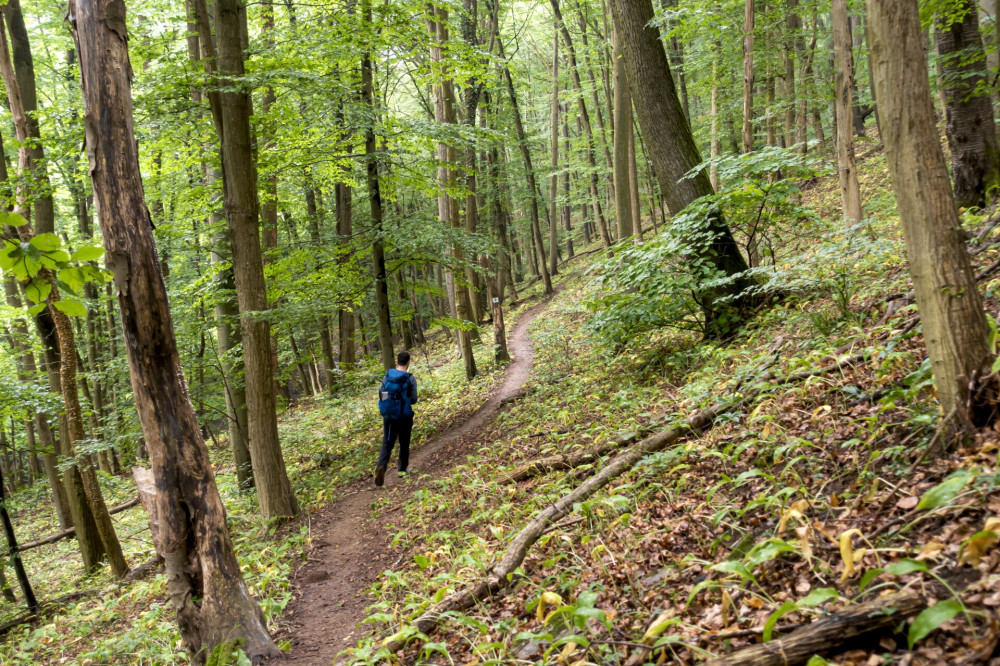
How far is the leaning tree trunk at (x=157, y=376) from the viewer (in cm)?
396

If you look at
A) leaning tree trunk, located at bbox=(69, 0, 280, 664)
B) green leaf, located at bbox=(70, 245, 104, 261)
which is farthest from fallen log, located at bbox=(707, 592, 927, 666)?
leaning tree trunk, located at bbox=(69, 0, 280, 664)

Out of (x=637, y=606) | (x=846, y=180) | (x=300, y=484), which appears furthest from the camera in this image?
(x=300, y=484)

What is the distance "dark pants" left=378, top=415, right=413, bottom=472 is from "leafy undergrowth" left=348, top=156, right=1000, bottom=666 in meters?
1.77

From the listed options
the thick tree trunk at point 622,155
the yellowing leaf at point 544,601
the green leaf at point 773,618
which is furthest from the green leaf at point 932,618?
the thick tree trunk at point 622,155

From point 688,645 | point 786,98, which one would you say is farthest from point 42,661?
point 786,98

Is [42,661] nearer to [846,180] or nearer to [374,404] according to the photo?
[374,404]

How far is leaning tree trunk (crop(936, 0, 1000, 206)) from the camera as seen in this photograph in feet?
23.1

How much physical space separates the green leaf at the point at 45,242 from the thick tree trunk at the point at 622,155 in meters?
12.2

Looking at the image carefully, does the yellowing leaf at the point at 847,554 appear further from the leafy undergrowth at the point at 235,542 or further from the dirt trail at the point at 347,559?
the leafy undergrowth at the point at 235,542

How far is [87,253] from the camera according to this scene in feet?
6.31

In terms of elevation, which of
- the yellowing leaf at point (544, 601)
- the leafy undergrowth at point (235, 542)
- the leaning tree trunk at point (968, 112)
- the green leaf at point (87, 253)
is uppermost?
the leaning tree trunk at point (968, 112)

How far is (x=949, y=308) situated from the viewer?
9.48 feet

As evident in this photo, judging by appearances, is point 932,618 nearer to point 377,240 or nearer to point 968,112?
point 968,112

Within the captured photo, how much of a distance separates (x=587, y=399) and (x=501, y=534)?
3642 mm
